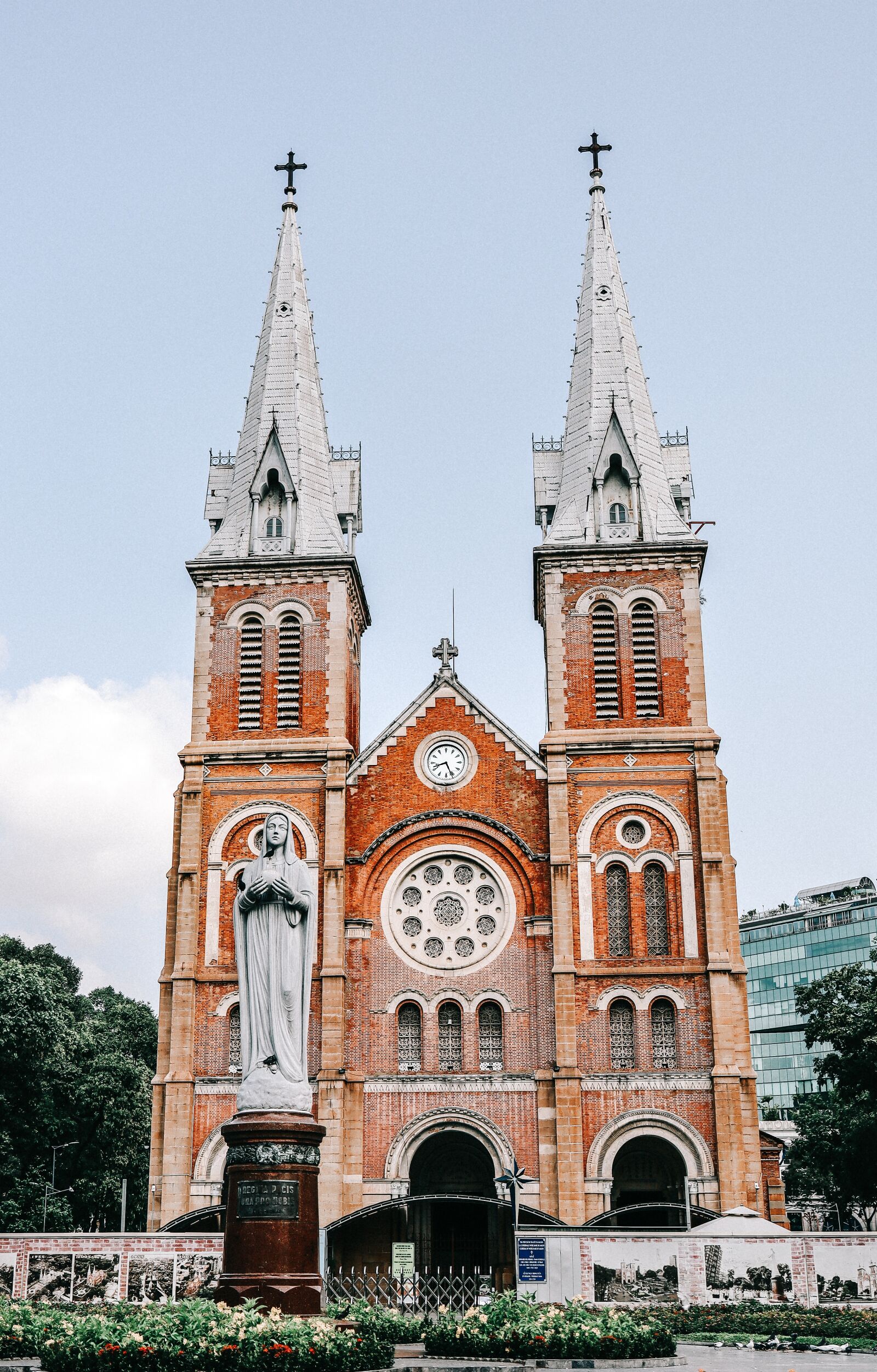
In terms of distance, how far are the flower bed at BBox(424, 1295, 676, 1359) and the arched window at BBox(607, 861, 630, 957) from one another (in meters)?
19.5

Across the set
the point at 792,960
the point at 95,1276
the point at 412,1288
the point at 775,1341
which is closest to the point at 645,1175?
the point at 412,1288

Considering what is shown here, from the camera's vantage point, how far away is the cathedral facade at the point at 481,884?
1487 inches

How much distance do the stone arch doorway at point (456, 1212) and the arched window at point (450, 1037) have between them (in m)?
1.67

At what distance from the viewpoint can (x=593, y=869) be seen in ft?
132

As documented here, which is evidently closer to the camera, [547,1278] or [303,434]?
[547,1278]

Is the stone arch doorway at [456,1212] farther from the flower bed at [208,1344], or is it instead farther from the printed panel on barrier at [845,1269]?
the flower bed at [208,1344]

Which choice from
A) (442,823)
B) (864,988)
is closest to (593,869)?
(442,823)

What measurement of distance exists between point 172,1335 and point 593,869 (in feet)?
81.9

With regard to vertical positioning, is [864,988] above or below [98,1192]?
above

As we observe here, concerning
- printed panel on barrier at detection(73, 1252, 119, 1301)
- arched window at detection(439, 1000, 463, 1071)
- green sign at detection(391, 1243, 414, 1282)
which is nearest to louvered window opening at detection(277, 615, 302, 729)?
arched window at detection(439, 1000, 463, 1071)

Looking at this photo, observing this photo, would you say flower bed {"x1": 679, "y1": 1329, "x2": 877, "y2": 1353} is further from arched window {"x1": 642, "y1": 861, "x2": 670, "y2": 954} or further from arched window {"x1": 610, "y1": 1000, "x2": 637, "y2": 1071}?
arched window {"x1": 642, "y1": 861, "x2": 670, "y2": 954}

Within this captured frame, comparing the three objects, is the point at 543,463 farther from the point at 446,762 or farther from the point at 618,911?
the point at 618,911

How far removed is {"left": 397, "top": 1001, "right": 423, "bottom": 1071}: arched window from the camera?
39219 millimetres

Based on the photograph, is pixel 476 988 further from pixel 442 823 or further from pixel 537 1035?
pixel 442 823
